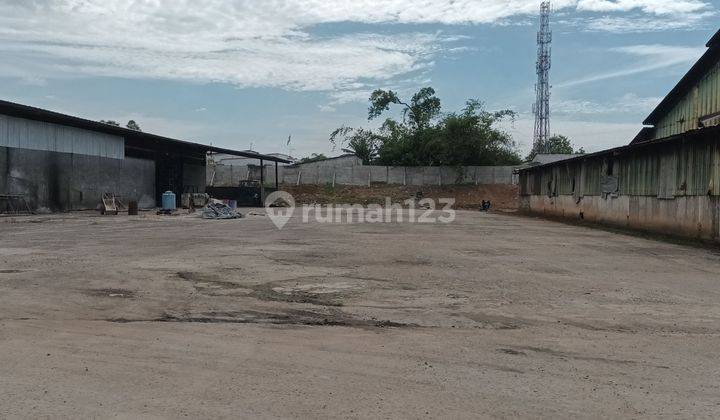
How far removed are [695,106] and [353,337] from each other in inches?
822

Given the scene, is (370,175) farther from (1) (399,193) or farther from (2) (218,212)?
(2) (218,212)

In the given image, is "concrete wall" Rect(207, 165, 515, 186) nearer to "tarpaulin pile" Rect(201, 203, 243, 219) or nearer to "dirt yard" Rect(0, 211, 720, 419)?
"tarpaulin pile" Rect(201, 203, 243, 219)

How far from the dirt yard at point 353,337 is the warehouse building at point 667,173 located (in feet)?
18.2

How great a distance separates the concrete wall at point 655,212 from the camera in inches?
588

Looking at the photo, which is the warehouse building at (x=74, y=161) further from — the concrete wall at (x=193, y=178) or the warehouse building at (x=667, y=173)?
the warehouse building at (x=667, y=173)

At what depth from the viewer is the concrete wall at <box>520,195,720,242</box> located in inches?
588

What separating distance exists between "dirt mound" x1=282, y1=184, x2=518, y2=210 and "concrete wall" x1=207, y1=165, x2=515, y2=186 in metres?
0.93

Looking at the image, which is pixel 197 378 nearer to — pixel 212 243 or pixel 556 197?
pixel 212 243

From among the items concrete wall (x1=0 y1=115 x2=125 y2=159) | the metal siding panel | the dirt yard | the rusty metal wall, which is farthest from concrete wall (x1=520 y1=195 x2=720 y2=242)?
the metal siding panel

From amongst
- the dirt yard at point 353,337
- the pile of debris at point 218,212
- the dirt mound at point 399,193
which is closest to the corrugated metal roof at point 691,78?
the dirt yard at point 353,337

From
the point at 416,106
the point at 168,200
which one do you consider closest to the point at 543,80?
the point at 416,106

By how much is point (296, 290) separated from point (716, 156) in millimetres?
12629

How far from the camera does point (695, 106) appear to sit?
69.3 feet

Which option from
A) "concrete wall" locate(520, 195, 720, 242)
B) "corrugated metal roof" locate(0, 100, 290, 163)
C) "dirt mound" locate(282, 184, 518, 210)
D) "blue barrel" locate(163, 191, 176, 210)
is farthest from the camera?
"dirt mound" locate(282, 184, 518, 210)
